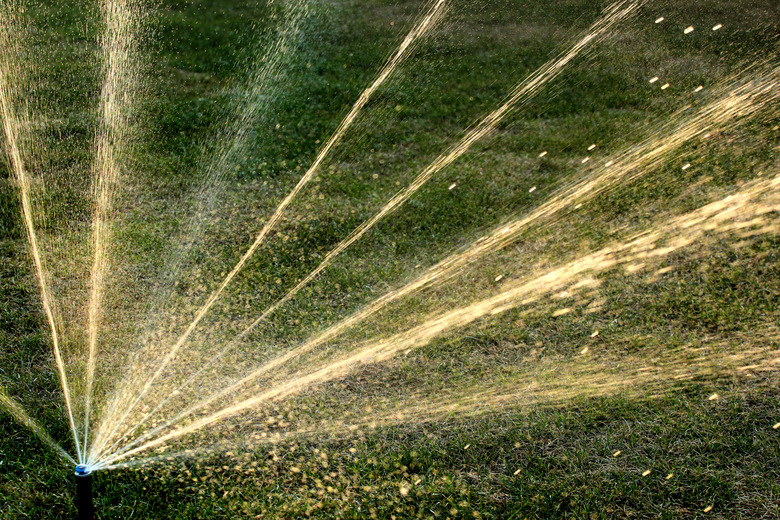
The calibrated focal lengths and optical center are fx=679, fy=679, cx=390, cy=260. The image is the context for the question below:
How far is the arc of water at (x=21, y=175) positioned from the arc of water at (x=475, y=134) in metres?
0.67

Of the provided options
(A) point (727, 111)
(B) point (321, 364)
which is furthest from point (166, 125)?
(A) point (727, 111)

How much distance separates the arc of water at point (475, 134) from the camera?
4188mm

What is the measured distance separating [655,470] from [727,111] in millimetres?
5867

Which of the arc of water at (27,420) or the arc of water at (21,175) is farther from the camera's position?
the arc of water at (21,175)

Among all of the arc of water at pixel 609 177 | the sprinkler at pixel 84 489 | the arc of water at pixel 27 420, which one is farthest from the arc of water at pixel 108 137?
the arc of water at pixel 609 177

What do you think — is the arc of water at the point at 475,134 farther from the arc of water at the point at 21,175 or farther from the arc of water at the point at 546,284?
the arc of water at the point at 21,175

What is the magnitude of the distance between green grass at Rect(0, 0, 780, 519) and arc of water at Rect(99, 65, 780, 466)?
0.12m

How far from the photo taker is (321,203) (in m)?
5.54

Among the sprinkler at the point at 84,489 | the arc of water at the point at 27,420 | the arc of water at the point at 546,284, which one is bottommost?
the sprinkler at the point at 84,489

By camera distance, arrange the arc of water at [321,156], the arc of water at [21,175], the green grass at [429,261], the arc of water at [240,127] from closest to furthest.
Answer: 1. the green grass at [429,261]
2. the arc of water at [240,127]
3. the arc of water at [21,175]
4. the arc of water at [321,156]

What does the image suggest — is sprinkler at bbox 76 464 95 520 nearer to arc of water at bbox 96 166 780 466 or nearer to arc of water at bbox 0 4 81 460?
arc of water at bbox 0 4 81 460

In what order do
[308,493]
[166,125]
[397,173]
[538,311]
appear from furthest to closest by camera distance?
[166,125] < [397,173] < [538,311] < [308,493]

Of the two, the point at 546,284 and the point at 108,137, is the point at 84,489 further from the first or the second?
the point at 108,137

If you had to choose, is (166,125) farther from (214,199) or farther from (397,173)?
(397,173)
